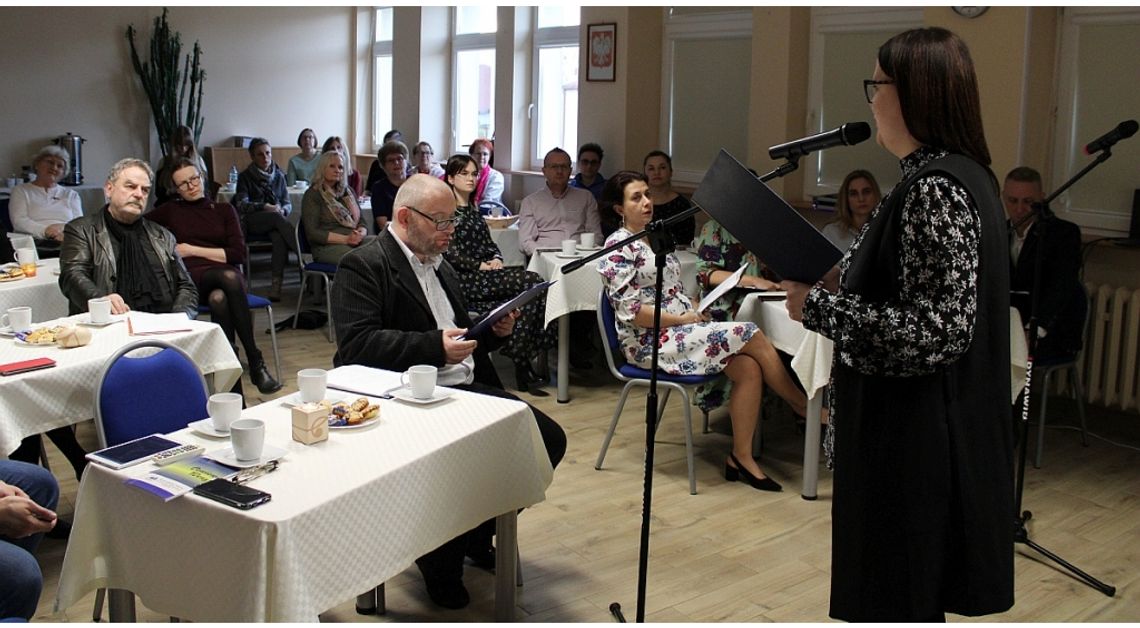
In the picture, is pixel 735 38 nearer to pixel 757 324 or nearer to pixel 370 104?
pixel 757 324

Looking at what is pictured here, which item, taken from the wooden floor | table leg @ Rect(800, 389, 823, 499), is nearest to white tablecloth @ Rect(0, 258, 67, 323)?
the wooden floor

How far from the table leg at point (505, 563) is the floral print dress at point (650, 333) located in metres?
1.34

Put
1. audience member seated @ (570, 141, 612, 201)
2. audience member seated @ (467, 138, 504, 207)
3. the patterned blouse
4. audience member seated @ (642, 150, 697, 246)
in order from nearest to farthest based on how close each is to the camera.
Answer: the patterned blouse < audience member seated @ (642, 150, 697, 246) < audience member seated @ (570, 141, 612, 201) < audience member seated @ (467, 138, 504, 207)

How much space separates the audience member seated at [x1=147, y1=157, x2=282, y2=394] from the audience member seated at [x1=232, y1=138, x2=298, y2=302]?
91.6 inches

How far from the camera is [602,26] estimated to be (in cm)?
716

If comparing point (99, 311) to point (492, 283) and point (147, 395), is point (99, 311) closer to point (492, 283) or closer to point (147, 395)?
point (147, 395)

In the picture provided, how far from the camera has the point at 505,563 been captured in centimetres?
279

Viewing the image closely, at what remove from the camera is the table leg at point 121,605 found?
2188 millimetres

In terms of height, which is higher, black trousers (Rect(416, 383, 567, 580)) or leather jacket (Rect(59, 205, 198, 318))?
leather jacket (Rect(59, 205, 198, 318))

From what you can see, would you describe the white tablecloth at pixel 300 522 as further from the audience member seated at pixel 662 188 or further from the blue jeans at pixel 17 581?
the audience member seated at pixel 662 188

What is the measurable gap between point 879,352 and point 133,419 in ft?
5.65

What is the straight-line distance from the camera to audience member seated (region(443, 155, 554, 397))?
5.40m

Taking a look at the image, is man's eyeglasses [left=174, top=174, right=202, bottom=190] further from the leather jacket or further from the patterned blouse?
the patterned blouse

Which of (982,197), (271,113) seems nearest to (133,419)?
(982,197)
